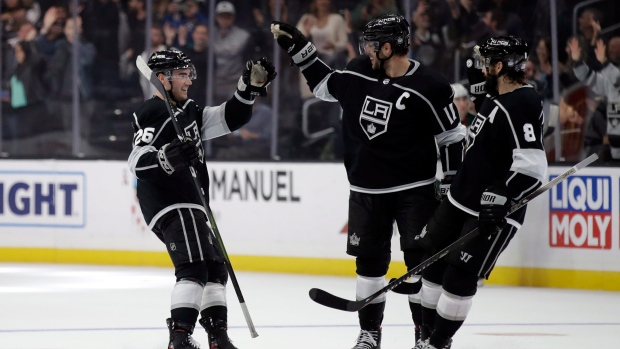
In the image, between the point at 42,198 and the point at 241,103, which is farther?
the point at 42,198

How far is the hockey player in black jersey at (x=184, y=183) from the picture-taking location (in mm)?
4500

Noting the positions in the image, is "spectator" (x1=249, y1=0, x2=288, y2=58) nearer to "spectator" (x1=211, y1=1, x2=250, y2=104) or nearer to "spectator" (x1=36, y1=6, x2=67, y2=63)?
"spectator" (x1=211, y1=1, x2=250, y2=104)

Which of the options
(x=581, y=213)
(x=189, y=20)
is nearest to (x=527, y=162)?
(x=581, y=213)

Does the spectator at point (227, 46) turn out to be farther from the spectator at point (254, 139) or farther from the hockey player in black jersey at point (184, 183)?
the hockey player in black jersey at point (184, 183)

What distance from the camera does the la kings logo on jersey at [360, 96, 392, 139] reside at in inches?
184

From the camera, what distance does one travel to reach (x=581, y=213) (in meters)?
7.18

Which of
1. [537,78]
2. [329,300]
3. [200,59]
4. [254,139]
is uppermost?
[200,59]

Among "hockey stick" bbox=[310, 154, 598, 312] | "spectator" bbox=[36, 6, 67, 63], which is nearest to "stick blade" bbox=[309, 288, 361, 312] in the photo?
"hockey stick" bbox=[310, 154, 598, 312]

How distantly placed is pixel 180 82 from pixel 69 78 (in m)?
4.90

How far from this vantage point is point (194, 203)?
15.3ft

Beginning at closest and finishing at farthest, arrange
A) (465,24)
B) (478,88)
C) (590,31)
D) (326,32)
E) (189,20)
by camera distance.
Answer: (478,88)
(590,31)
(465,24)
(326,32)
(189,20)

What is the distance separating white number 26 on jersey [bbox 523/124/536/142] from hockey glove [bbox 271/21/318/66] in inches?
41.1

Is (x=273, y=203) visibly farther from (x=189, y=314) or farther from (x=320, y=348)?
(x=189, y=314)

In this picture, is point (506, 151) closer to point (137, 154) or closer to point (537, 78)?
point (137, 154)
